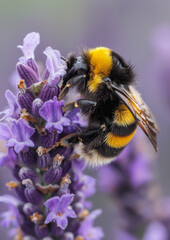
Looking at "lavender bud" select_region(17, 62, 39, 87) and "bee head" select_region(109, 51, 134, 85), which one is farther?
"bee head" select_region(109, 51, 134, 85)

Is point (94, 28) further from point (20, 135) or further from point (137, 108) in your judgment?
point (20, 135)

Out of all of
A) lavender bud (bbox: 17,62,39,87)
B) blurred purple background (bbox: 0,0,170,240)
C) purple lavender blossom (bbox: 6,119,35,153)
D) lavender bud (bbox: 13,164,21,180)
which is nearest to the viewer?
purple lavender blossom (bbox: 6,119,35,153)

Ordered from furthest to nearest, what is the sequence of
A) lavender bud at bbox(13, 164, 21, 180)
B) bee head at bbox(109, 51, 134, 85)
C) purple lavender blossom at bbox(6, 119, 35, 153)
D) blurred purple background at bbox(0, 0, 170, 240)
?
blurred purple background at bbox(0, 0, 170, 240)
bee head at bbox(109, 51, 134, 85)
lavender bud at bbox(13, 164, 21, 180)
purple lavender blossom at bbox(6, 119, 35, 153)

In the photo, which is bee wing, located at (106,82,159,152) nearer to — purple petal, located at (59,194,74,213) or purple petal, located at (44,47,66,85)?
purple petal, located at (44,47,66,85)

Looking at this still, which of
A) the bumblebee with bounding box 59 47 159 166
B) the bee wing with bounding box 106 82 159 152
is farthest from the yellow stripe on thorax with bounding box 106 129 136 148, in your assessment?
the bee wing with bounding box 106 82 159 152

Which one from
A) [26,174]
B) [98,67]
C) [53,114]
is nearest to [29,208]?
[26,174]

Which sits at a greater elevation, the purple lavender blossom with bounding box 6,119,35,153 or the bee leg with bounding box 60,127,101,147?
the purple lavender blossom with bounding box 6,119,35,153

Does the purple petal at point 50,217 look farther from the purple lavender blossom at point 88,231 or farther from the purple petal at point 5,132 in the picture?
the purple petal at point 5,132
